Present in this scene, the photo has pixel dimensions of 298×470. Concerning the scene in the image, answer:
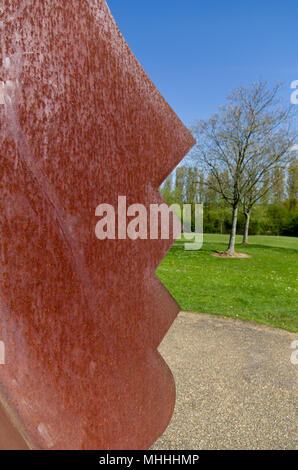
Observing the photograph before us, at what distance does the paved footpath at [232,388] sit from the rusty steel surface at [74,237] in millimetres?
1199

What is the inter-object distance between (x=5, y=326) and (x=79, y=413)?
60cm

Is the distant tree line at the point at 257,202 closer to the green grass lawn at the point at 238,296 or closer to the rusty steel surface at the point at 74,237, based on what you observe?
the green grass lawn at the point at 238,296

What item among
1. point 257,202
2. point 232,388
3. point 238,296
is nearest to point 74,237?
point 232,388

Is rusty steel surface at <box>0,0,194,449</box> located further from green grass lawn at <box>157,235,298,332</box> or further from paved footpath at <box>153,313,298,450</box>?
green grass lawn at <box>157,235,298,332</box>

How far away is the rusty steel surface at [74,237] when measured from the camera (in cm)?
147

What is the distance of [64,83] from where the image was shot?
1667 mm

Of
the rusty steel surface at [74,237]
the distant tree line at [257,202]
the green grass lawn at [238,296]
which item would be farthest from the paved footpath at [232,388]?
the distant tree line at [257,202]

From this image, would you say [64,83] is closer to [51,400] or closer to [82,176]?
[82,176]

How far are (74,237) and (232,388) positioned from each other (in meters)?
3.07

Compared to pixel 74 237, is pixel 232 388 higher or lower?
lower

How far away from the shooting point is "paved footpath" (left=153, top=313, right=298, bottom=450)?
10.2ft

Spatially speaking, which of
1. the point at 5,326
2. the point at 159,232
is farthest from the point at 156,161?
the point at 5,326

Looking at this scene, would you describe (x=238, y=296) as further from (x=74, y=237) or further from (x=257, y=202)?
(x=257, y=202)

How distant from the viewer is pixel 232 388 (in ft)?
12.9
